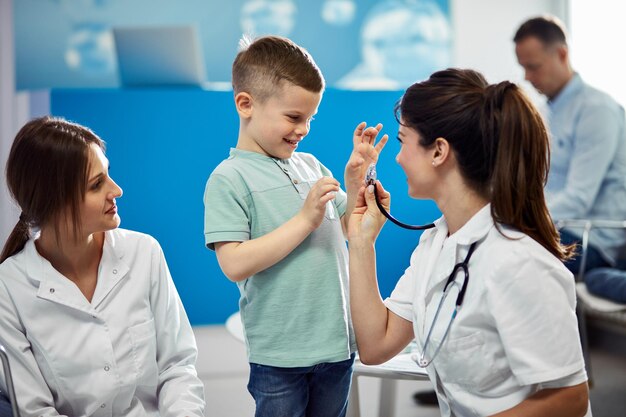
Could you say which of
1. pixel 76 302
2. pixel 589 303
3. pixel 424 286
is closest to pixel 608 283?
pixel 589 303

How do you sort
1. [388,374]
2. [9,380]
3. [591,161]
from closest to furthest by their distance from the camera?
1. [9,380]
2. [388,374]
3. [591,161]

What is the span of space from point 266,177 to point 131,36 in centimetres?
210

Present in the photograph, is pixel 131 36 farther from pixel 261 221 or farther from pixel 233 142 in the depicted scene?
pixel 261 221

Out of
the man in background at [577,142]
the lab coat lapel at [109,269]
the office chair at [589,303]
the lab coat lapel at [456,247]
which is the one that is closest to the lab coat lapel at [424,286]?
the lab coat lapel at [456,247]

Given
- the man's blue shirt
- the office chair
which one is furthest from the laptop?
the office chair

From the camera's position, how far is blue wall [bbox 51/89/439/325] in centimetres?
342

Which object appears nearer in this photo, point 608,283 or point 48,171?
point 48,171

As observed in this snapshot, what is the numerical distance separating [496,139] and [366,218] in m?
0.30

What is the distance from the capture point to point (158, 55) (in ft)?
10.9

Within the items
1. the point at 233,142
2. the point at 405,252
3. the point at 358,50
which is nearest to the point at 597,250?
the point at 405,252

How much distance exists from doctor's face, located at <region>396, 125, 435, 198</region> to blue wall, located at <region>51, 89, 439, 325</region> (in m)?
2.07

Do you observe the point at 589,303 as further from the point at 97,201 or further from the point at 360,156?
the point at 97,201

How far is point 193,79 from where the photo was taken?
348 cm

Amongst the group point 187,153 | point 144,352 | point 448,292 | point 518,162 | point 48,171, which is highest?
point 518,162
